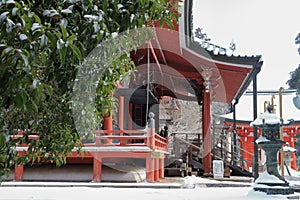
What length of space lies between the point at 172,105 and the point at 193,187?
1662cm

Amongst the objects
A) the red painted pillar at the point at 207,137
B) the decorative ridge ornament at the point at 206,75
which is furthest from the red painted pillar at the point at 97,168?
the decorative ridge ornament at the point at 206,75

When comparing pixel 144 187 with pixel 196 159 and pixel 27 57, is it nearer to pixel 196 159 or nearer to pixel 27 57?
pixel 196 159

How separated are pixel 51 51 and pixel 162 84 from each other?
478 inches

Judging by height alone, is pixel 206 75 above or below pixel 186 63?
below

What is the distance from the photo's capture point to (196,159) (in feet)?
39.5

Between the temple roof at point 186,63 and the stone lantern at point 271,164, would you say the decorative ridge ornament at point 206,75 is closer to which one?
the temple roof at point 186,63

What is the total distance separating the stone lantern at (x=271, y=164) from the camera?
572 centimetres

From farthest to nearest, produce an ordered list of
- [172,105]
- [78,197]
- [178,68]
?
[172,105], [178,68], [78,197]

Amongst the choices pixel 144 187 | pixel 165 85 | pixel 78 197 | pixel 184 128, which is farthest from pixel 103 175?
pixel 184 128

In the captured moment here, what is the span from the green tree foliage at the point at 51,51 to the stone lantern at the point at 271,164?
3.82 m

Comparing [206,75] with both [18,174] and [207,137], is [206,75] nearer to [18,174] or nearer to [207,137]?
[207,137]

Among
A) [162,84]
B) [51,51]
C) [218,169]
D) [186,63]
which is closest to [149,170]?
[218,169]

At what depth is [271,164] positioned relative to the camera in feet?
19.5

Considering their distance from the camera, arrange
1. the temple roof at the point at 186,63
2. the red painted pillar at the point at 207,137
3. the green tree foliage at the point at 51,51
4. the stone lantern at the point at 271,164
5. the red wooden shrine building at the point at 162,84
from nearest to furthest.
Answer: the green tree foliage at the point at 51,51 < the stone lantern at the point at 271,164 < the red wooden shrine building at the point at 162,84 < the temple roof at the point at 186,63 < the red painted pillar at the point at 207,137
